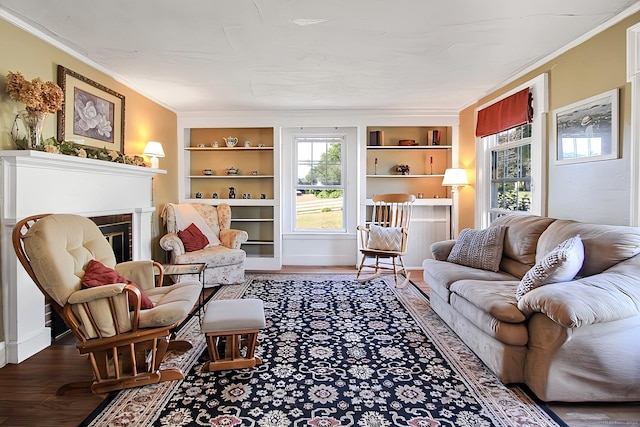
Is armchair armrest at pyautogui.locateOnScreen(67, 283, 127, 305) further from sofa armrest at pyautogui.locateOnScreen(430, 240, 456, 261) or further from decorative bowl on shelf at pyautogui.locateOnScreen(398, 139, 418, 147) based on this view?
decorative bowl on shelf at pyautogui.locateOnScreen(398, 139, 418, 147)

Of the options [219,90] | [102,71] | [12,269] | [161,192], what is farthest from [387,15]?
[161,192]

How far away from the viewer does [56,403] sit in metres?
1.98

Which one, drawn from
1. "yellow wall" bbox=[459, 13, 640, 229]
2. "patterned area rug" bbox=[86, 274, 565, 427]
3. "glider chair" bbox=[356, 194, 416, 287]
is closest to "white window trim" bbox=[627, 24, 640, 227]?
"yellow wall" bbox=[459, 13, 640, 229]

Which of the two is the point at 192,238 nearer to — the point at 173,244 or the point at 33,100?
the point at 173,244

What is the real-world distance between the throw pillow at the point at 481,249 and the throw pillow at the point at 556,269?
3.26 feet

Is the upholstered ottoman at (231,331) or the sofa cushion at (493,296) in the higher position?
the sofa cushion at (493,296)

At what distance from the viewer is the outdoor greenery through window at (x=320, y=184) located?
590 cm

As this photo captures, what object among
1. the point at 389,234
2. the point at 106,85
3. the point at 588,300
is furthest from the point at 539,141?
the point at 106,85

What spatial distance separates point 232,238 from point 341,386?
10.2 feet

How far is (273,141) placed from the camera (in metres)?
5.62

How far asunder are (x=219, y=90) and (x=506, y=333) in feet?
12.6

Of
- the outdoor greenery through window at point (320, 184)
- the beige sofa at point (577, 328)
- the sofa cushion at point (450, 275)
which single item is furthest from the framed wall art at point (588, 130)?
the outdoor greenery through window at point (320, 184)

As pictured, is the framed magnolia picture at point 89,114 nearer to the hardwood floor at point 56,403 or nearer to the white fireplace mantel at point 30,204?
the white fireplace mantel at point 30,204

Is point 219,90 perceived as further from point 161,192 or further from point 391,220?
point 391,220
